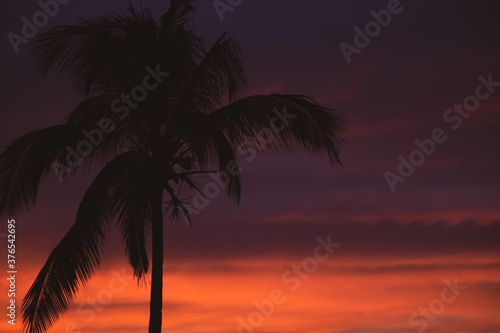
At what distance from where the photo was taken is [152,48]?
1341 centimetres

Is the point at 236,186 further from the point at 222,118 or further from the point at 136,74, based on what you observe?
the point at 136,74

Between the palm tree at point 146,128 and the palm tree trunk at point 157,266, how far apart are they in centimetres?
2

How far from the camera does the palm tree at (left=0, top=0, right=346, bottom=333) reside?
469 inches

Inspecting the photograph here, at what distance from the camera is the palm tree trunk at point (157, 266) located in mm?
12430

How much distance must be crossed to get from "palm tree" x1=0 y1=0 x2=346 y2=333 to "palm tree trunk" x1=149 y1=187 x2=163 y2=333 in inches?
0.7

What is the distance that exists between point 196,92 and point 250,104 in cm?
135

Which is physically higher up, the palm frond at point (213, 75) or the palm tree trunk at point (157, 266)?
the palm frond at point (213, 75)

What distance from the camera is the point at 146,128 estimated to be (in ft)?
45.3

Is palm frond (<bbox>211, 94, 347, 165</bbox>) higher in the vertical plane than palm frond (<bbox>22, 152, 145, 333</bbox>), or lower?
higher

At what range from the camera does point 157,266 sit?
12578 millimetres

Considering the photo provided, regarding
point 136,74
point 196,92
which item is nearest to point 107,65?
point 136,74

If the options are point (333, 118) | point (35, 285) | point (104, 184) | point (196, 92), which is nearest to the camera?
point (35, 285)

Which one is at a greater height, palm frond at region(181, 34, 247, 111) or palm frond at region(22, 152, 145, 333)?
palm frond at region(181, 34, 247, 111)

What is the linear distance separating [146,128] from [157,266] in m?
2.94
